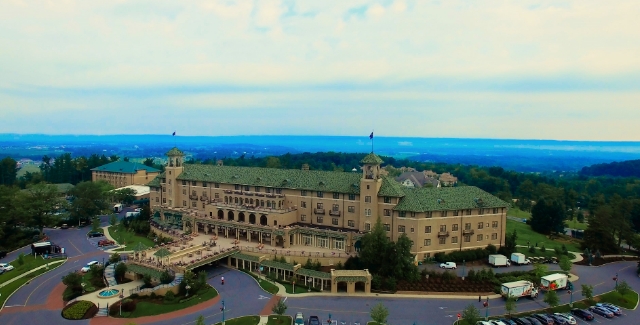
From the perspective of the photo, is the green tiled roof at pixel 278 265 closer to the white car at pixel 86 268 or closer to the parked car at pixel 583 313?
the white car at pixel 86 268

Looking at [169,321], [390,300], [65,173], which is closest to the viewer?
[169,321]

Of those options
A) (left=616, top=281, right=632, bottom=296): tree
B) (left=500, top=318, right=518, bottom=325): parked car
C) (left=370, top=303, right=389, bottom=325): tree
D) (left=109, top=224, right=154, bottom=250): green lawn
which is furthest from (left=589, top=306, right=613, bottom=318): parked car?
(left=109, top=224, right=154, bottom=250): green lawn

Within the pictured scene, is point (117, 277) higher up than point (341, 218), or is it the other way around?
point (341, 218)

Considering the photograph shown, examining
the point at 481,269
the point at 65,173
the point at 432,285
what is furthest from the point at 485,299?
the point at 65,173

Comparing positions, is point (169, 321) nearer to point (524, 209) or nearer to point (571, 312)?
point (571, 312)

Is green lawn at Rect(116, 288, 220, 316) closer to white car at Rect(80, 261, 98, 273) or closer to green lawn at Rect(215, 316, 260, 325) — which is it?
green lawn at Rect(215, 316, 260, 325)

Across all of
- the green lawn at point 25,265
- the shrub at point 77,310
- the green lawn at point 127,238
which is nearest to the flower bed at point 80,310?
the shrub at point 77,310

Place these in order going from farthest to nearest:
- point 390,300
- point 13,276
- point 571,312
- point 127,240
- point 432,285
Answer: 1. point 127,240
2. point 13,276
3. point 432,285
4. point 390,300
5. point 571,312
